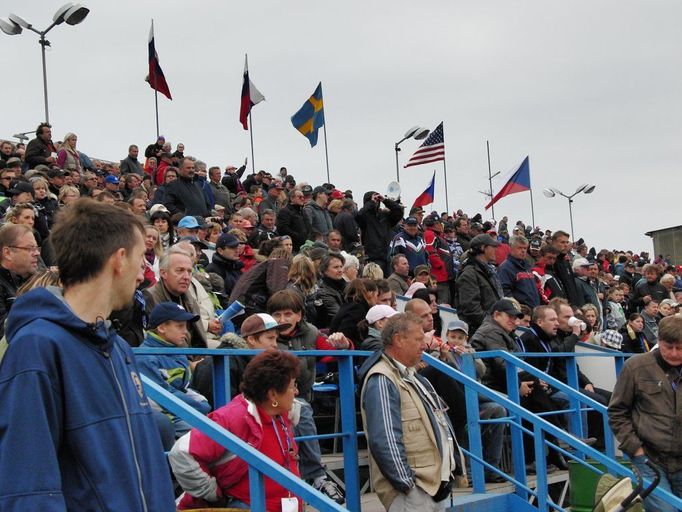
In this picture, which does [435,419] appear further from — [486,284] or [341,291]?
[486,284]

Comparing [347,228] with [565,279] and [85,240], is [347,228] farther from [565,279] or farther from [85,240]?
[85,240]

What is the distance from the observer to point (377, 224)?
616 inches

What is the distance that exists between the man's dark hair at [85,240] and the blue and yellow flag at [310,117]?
21229 mm

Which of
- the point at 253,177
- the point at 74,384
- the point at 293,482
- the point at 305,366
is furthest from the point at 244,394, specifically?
the point at 253,177

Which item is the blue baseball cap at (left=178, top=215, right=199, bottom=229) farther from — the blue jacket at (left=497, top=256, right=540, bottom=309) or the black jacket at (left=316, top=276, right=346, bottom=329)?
the blue jacket at (left=497, top=256, right=540, bottom=309)

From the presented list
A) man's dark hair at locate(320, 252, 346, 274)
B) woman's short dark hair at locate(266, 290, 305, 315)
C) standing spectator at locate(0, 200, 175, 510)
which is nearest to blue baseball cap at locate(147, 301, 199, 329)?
woman's short dark hair at locate(266, 290, 305, 315)

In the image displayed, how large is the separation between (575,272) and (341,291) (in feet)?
23.1

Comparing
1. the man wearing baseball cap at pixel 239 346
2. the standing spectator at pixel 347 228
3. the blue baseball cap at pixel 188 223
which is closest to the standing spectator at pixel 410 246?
the standing spectator at pixel 347 228

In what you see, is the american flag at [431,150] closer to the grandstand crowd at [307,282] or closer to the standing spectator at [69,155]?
the grandstand crowd at [307,282]

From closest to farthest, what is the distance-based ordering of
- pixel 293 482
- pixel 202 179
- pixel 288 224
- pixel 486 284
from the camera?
pixel 293 482 → pixel 486 284 → pixel 288 224 → pixel 202 179

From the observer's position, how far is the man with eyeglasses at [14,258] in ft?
19.7

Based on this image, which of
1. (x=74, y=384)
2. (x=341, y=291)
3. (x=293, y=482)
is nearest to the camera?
(x=74, y=384)

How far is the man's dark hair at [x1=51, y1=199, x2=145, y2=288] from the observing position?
253cm

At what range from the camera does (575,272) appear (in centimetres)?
1555
